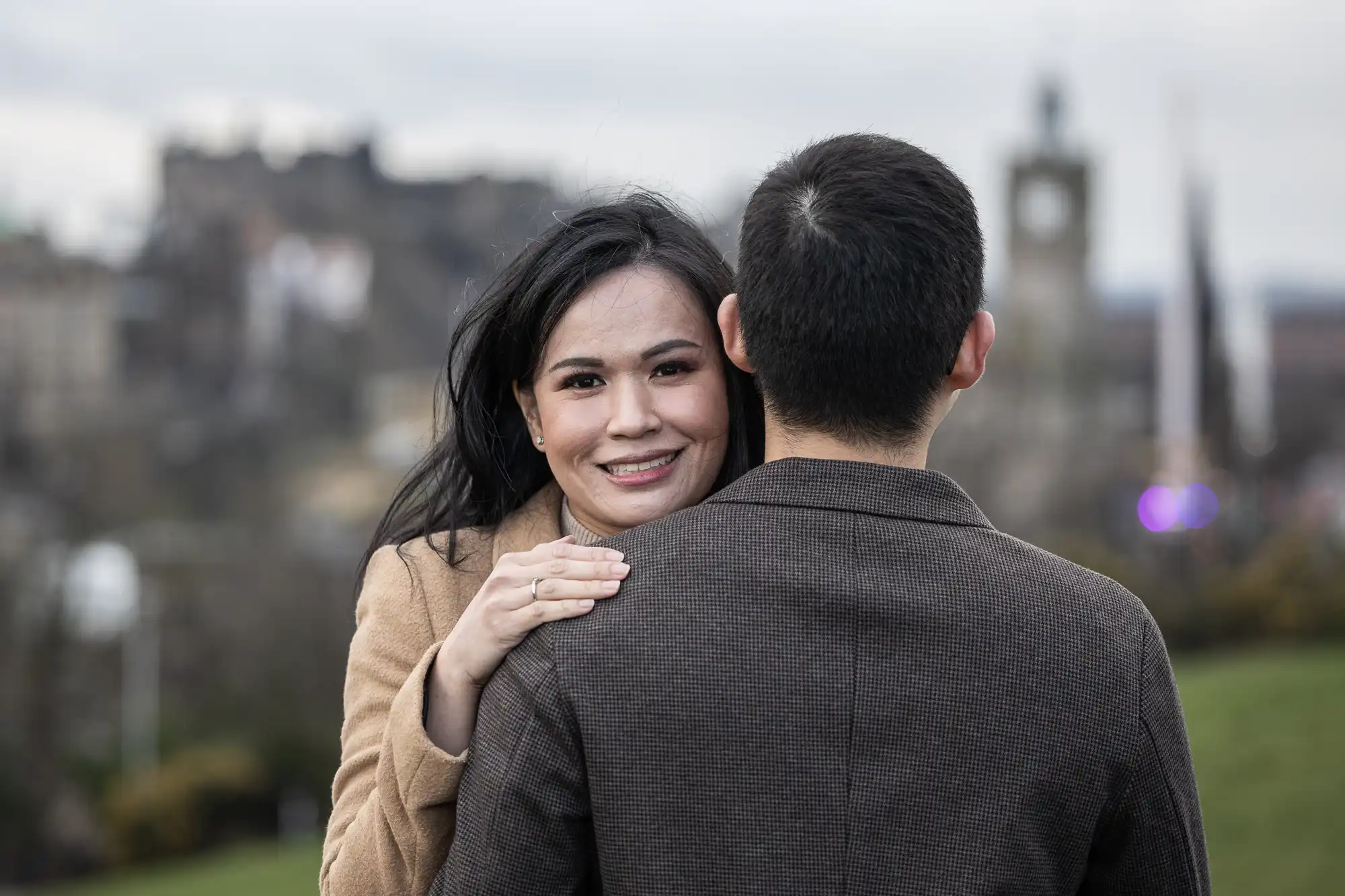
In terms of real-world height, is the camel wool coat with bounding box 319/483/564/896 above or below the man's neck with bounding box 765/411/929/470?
below

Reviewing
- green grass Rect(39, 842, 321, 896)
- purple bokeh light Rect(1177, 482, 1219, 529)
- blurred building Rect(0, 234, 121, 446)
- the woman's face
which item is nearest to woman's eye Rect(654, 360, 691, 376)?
the woman's face

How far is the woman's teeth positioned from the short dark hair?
509mm

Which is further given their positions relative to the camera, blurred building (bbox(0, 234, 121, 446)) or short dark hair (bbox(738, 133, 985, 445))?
blurred building (bbox(0, 234, 121, 446))

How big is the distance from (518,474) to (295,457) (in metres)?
46.9

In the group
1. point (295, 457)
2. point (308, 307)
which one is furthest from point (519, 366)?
point (308, 307)

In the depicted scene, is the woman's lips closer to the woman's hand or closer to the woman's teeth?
the woman's teeth

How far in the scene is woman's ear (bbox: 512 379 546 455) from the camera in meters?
2.69

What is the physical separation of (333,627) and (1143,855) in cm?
2676

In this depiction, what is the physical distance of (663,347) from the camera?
2459 millimetres

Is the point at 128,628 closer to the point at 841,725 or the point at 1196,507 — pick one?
the point at 1196,507

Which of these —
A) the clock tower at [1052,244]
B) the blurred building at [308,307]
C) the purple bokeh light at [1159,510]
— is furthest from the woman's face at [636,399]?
the clock tower at [1052,244]

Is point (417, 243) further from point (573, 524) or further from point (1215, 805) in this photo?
point (573, 524)

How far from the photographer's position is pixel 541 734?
1925 millimetres

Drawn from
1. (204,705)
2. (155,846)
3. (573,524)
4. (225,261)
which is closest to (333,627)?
(204,705)
